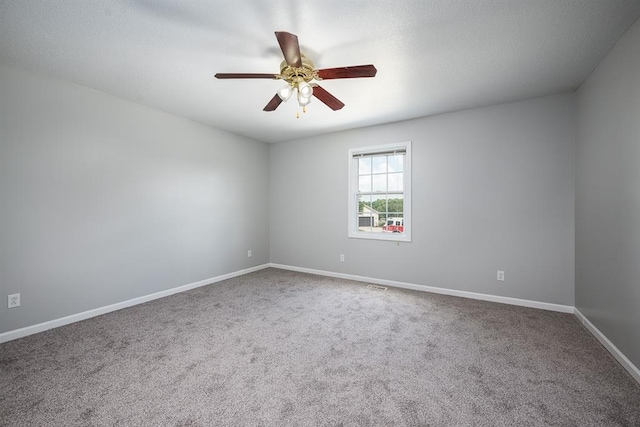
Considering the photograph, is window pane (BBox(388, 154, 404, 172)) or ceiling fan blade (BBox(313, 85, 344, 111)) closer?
ceiling fan blade (BBox(313, 85, 344, 111))

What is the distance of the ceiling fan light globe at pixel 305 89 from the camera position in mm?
2191

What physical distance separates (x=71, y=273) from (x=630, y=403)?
15.4 ft

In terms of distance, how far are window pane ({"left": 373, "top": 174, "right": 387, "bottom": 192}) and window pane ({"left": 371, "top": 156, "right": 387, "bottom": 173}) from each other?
0.32ft

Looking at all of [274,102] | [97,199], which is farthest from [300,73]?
[97,199]

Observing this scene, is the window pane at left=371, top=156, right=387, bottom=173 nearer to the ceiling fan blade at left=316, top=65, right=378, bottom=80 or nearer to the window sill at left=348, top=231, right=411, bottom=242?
the window sill at left=348, top=231, right=411, bottom=242

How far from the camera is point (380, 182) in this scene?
4.30 m

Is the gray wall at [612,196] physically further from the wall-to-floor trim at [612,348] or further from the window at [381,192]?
the window at [381,192]

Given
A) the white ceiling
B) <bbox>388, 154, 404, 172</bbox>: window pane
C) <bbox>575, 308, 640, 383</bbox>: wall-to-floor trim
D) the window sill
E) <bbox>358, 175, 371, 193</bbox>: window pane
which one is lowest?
<bbox>575, 308, 640, 383</bbox>: wall-to-floor trim

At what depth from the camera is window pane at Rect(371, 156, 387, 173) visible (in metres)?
4.26

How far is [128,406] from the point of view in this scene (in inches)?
63.0

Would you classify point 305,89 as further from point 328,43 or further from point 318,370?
point 318,370

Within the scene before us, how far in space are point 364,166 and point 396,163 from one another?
0.55m

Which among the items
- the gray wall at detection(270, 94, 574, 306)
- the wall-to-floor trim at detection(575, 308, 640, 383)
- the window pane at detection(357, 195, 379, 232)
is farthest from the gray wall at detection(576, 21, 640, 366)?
the window pane at detection(357, 195, 379, 232)

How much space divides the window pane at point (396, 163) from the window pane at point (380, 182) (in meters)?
0.17
